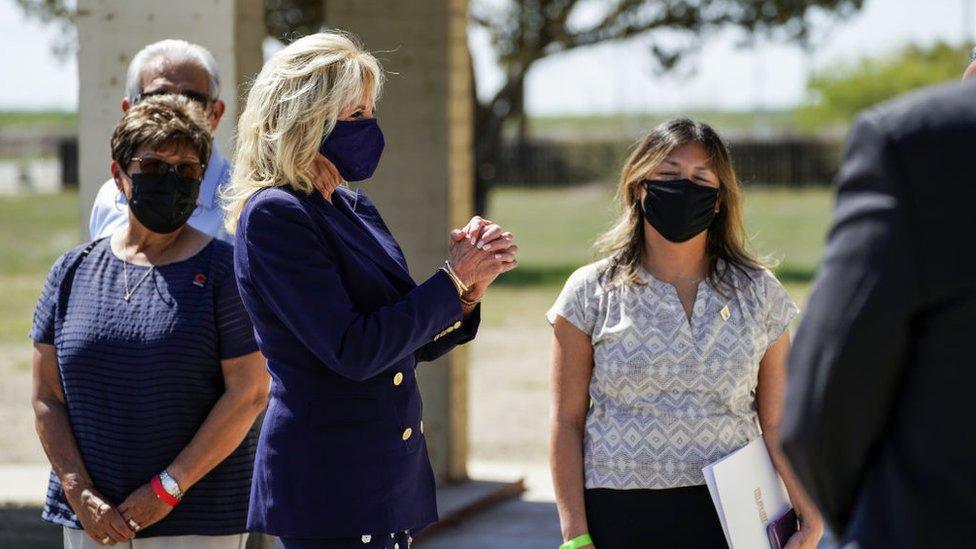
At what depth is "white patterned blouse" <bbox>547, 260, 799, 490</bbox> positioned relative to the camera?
3.56m

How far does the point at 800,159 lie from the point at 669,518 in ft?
168

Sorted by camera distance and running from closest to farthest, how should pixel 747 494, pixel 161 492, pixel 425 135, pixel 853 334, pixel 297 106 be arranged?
pixel 853 334
pixel 297 106
pixel 747 494
pixel 161 492
pixel 425 135

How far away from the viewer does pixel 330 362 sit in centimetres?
315

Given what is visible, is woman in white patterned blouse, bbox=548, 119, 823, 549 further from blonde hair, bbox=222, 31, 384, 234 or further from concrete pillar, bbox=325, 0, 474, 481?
concrete pillar, bbox=325, 0, 474, 481

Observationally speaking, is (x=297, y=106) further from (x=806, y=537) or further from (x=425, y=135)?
(x=425, y=135)

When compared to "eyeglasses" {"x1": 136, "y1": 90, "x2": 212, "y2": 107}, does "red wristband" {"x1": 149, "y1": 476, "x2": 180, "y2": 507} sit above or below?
below

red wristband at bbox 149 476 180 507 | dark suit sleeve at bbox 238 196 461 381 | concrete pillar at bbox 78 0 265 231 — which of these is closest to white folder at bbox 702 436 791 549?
dark suit sleeve at bbox 238 196 461 381

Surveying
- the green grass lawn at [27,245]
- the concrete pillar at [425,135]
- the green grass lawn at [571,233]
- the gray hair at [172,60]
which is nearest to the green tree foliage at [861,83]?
the green grass lawn at [571,233]

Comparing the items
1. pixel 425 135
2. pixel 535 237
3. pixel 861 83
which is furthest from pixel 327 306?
pixel 861 83

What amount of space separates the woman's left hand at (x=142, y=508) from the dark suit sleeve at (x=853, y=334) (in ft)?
6.94

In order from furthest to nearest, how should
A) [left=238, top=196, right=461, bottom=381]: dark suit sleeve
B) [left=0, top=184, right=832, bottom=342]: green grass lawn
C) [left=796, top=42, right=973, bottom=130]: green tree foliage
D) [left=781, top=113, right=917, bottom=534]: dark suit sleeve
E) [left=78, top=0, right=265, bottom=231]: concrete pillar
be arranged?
[left=796, top=42, right=973, bottom=130]: green tree foliage
[left=0, top=184, right=832, bottom=342]: green grass lawn
[left=78, top=0, right=265, bottom=231]: concrete pillar
[left=238, top=196, right=461, bottom=381]: dark suit sleeve
[left=781, top=113, right=917, bottom=534]: dark suit sleeve

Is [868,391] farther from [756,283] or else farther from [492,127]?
[492,127]

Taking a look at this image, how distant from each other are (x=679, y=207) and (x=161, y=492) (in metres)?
1.56

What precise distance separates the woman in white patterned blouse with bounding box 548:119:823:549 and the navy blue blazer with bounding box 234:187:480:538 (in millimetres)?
440
